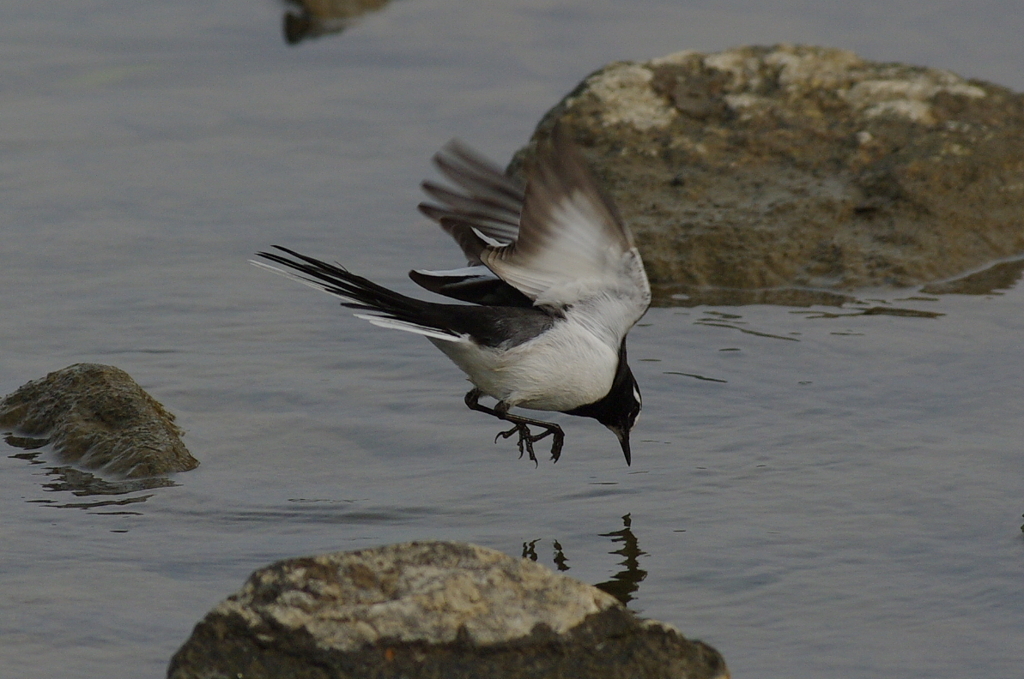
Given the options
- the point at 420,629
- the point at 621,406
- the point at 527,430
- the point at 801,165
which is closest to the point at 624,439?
the point at 621,406

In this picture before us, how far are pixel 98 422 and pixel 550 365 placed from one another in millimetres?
2163

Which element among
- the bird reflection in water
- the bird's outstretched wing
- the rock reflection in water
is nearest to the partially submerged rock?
the bird's outstretched wing

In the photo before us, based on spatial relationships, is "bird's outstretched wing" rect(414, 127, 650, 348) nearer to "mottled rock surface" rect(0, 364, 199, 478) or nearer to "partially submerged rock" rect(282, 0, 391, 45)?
"mottled rock surface" rect(0, 364, 199, 478)

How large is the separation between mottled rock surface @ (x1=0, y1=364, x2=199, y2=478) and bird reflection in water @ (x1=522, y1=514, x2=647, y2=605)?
70.0 inches

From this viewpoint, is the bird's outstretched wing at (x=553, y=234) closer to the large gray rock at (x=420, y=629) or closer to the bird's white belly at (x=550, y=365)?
the bird's white belly at (x=550, y=365)

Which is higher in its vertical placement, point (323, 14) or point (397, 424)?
point (323, 14)

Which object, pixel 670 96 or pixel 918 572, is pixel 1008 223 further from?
pixel 918 572

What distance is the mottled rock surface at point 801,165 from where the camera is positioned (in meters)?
9.32

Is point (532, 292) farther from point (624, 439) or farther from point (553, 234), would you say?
point (624, 439)

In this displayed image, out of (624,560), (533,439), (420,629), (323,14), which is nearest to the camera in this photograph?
(420,629)

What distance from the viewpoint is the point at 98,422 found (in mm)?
6742

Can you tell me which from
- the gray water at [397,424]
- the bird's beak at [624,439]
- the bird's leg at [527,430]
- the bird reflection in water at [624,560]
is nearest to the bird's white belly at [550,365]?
the bird's leg at [527,430]

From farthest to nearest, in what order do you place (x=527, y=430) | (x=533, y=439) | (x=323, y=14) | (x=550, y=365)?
(x=323, y=14), (x=533, y=439), (x=527, y=430), (x=550, y=365)

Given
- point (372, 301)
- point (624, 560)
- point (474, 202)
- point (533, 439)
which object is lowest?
point (624, 560)
